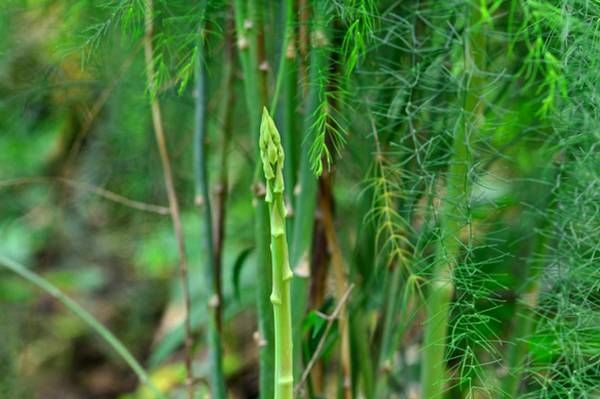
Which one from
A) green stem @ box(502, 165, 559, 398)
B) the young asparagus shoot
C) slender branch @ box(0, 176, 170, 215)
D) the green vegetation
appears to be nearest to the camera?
the young asparagus shoot

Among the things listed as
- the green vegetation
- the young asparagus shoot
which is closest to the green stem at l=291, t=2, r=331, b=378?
the green vegetation

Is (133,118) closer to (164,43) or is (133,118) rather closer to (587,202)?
(164,43)

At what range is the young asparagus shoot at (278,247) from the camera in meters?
0.39

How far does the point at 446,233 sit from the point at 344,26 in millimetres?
153

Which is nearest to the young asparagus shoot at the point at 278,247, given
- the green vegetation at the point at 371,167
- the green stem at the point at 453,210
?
the green vegetation at the point at 371,167

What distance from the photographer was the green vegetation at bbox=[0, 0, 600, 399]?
1.62 ft

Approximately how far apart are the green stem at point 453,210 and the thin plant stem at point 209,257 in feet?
0.57

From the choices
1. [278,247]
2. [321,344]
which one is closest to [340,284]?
[321,344]

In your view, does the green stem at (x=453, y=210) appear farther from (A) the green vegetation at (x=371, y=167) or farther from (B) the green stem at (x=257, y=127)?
(B) the green stem at (x=257, y=127)

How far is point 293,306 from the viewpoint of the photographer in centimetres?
58

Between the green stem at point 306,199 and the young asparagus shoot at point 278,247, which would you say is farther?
the green stem at point 306,199

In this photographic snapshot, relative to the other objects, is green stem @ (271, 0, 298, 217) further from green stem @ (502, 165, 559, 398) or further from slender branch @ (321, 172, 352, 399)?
green stem @ (502, 165, 559, 398)

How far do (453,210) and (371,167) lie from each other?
83mm

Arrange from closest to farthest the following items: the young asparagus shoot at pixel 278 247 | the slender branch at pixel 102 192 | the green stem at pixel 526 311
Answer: the young asparagus shoot at pixel 278 247
the green stem at pixel 526 311
the slender branch at pixel 102 192
